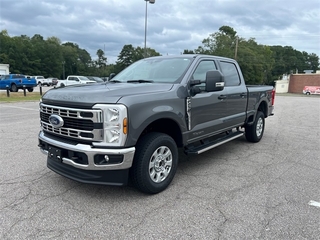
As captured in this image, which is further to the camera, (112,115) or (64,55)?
(64,55)

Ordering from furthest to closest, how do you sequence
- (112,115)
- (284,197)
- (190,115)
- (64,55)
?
1. (64,55)
2. (190,115)
3. (284,197)
4. (112,115)

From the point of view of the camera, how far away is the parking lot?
2.61 m

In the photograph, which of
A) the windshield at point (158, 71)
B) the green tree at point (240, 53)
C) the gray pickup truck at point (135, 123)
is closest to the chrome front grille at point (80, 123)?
the gray pickup truck at point (135, 123)

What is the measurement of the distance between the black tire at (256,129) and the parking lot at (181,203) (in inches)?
48.7

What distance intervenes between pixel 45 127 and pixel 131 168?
140 centimetres

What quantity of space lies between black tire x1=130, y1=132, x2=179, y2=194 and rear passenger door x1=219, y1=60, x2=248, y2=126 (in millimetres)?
1827

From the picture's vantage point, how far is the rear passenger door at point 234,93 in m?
4.97

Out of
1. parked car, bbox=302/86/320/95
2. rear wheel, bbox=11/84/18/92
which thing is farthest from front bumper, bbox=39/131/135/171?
parked car, bbox=302/86/320/95

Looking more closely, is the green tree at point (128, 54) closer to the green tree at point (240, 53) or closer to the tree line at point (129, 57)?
the tree line at point (129, 57)

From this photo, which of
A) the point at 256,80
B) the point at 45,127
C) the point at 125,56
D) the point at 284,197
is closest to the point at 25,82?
the point at 45,127

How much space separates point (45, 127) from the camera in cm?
360

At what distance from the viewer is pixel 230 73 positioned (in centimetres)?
533

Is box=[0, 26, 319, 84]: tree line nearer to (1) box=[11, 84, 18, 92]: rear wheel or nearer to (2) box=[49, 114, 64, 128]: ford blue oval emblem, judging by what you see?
(1) box=[11, 84, 18, 92]: rear wheel

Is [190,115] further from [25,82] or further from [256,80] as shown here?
[256,80]
